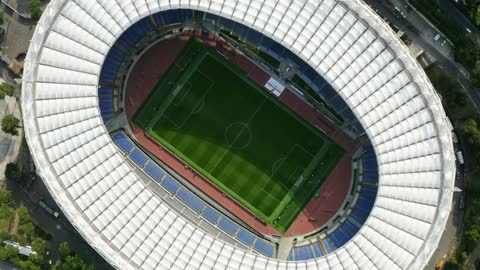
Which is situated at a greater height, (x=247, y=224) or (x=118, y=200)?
(x=247, y=224)

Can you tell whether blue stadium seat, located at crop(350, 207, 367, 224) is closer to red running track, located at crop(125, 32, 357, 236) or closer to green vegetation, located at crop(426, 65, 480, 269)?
red running track, located at crop(125, 32, 357, 236)

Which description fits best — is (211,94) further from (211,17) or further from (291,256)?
(291,256)

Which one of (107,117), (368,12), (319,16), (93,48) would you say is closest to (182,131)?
(107,117)

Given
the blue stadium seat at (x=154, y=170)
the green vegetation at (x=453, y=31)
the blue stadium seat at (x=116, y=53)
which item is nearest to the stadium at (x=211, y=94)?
the blue stadium seat at (x=116, y=53)

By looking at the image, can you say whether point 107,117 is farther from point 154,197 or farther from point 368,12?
point 368,12

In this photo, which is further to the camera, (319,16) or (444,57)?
(444,57)

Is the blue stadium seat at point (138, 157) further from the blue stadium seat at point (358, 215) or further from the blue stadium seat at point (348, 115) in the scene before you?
the blue stadium seat at point (358, 215)

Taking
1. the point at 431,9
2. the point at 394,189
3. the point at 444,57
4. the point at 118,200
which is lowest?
the point at 118,200

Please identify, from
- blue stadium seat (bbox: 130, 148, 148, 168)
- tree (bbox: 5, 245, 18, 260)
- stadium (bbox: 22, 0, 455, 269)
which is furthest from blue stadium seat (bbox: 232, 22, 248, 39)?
tree (bbox: 5, 245, 18, 260)
